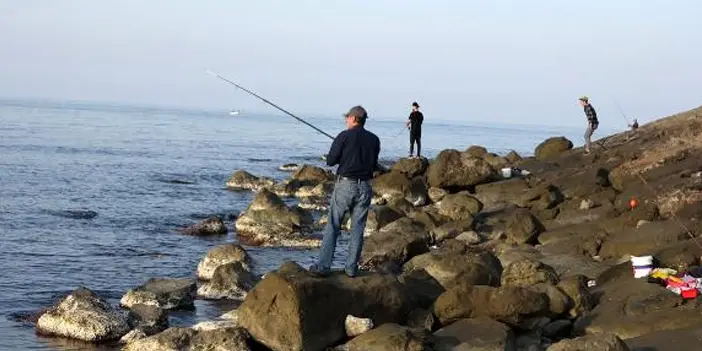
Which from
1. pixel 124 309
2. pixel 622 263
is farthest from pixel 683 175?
pixel 124 309

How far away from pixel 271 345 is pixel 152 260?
8295 mm

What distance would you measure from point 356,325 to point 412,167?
59.3 ft

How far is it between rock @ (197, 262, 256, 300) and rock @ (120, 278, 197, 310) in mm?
558

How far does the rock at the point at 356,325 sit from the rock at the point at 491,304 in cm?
98

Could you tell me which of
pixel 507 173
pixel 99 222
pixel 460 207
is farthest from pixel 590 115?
pixel 99 222

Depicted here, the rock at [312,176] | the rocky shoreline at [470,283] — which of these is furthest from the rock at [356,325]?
the rock at [312,176]

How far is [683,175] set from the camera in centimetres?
1906

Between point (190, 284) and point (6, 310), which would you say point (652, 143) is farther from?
point (6, 310)

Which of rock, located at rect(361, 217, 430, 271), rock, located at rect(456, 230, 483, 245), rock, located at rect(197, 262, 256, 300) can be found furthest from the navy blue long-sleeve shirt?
rock, located at rect(456, 230, 483, 245)

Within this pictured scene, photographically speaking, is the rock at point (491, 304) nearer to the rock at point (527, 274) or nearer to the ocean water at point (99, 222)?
the rock at point (527, 274)

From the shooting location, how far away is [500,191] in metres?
23.4

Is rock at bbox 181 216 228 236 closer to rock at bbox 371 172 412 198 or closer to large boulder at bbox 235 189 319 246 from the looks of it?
large boulder at bbox 235 189 319 246

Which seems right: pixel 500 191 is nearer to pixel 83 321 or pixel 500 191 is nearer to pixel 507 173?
pixel 507 173

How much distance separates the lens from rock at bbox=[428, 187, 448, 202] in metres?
24.2
